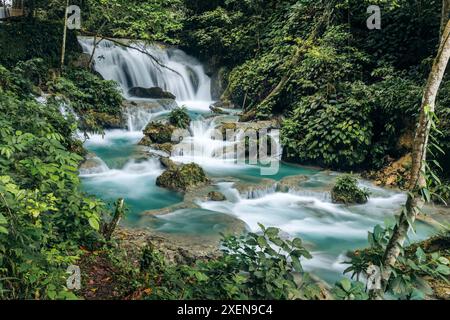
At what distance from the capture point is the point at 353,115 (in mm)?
11195

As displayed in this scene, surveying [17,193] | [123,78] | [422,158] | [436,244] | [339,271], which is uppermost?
[123,78]

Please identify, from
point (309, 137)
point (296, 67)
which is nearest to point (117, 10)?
point (296, 67)

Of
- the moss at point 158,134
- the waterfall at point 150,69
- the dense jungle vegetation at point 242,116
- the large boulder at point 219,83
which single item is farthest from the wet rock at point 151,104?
the large boulder at point 219,83

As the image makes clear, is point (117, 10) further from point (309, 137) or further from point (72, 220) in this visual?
point (72, 220)

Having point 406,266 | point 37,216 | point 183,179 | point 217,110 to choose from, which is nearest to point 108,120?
point 217,110

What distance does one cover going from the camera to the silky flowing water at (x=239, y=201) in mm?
7059

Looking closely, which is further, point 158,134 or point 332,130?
point 158,134

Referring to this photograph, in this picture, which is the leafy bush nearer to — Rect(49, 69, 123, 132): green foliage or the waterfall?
Rect(49, 69, 123, 132): green foliage

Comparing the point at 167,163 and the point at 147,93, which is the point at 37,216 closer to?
the point at 167,163

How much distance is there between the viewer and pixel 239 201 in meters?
8.95

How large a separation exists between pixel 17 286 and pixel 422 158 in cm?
341

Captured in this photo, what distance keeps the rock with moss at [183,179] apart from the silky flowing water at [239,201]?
222mm

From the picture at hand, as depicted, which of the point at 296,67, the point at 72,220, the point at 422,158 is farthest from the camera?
the point at 296,67

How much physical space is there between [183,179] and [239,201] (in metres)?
1.55
